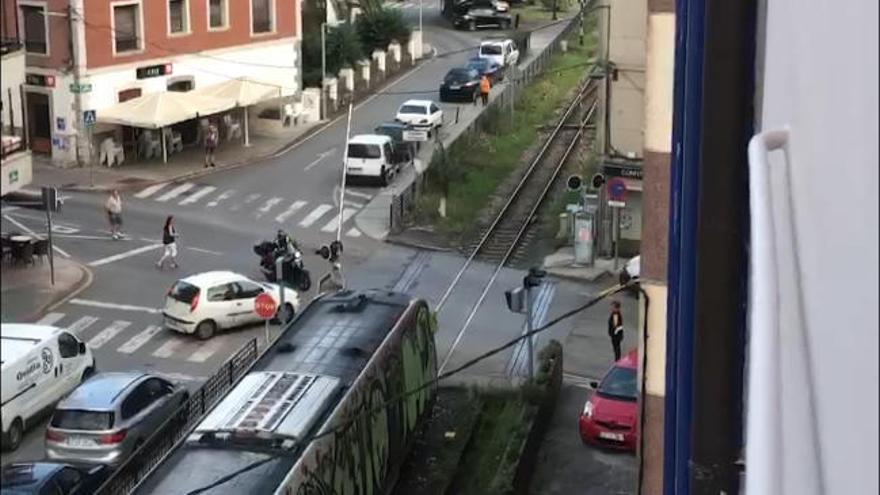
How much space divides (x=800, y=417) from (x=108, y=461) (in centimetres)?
272

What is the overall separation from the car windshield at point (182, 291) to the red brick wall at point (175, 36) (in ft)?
3.19

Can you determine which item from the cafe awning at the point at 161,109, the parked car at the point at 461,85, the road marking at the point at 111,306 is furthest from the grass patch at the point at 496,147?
the cafe awning at the point at 161,109

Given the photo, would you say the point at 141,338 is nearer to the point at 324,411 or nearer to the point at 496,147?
the point at 324,411

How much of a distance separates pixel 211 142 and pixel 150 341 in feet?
3.31

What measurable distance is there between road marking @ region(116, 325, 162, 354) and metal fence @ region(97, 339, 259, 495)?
192 millimetres

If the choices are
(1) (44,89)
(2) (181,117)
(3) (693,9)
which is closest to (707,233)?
(3) (693,9)

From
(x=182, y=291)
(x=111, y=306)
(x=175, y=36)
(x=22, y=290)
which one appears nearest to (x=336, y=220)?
(x=182, y=291)

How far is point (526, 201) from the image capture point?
19.2 feet

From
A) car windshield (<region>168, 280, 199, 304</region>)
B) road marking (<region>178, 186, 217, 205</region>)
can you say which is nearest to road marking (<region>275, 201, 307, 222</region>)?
car windshield (<region>168, 280, 199, 304</region>)

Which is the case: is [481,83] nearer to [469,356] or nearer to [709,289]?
[469,356]

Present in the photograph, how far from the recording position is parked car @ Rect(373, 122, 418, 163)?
4.01 m

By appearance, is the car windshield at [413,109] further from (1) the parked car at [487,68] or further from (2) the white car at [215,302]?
(2) the white car at [215,302]

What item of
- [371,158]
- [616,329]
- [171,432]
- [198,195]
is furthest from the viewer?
[616,329]

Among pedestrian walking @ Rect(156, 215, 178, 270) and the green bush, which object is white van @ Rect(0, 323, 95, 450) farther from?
the green bush
